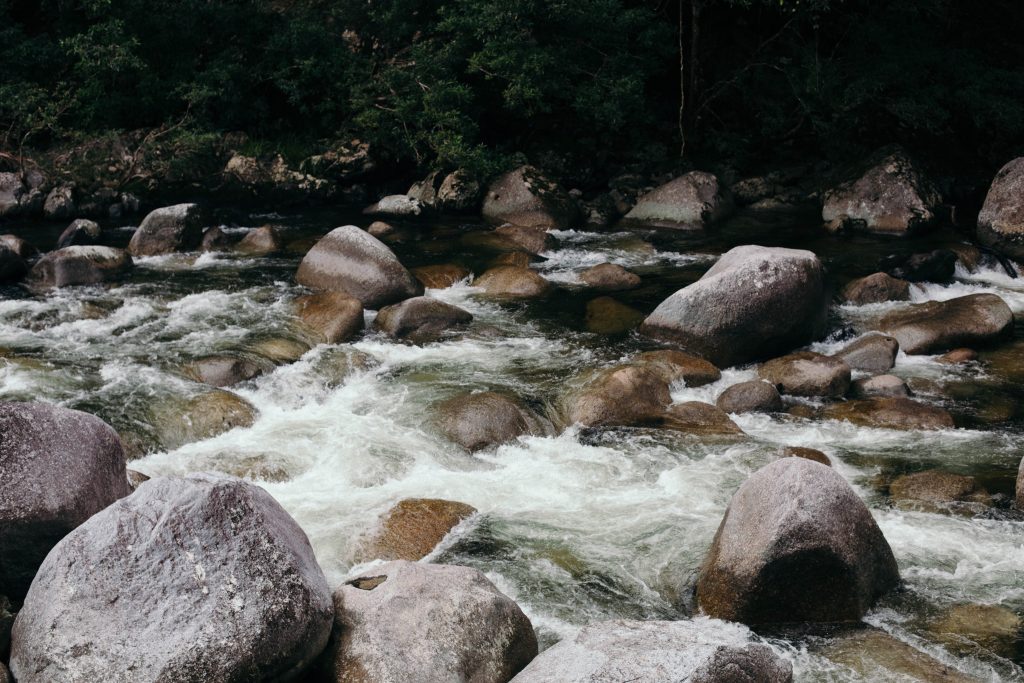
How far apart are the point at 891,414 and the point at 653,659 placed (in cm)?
611

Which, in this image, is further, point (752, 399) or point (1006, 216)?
point (1006, 216)

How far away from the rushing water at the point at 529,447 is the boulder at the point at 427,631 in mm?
628

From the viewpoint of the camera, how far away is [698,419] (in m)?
9.80

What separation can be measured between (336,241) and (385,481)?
6225mm

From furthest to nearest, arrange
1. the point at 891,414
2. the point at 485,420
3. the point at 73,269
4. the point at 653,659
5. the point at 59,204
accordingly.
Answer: the point at 59,204, the point at 73,269, the point at 891,414, the point at 485,420, the point at 653,659

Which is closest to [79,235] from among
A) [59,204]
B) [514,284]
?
[59,204]

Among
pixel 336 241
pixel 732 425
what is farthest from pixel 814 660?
pixel 336 241

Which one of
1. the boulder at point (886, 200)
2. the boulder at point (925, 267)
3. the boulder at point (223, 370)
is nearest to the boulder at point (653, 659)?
the boulder at point (223, 370)

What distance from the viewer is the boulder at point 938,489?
7902 millimetres

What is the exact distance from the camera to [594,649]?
4871mm

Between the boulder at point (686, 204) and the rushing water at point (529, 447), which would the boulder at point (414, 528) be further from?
the boulder at point (686, 204)

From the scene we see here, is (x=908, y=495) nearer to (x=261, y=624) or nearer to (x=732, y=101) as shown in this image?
(x=261, y=624)

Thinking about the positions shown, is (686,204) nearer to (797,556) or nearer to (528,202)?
(528,202)

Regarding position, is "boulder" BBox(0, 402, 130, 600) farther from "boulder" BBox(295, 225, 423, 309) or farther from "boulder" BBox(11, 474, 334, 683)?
"boulder" BBox(295, 225, 423, 309)
